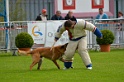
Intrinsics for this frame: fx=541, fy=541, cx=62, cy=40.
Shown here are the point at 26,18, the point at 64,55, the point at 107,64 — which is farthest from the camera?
the point at 26,18

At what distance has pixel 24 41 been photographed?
21.3 m

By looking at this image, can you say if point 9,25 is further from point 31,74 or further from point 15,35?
point 31,74

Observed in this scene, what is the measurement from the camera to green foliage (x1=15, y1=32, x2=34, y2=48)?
21.3 meters

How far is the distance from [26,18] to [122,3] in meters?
6.16

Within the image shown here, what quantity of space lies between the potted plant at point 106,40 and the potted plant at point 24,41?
2959 mm

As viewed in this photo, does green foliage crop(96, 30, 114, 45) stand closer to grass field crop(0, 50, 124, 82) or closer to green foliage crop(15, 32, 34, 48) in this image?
green foliage crop(15, 32, 34, 48)

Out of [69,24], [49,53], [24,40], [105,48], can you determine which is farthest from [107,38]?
[69,24]

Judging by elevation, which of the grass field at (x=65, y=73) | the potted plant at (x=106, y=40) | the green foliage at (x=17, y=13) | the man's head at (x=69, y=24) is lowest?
the grass field at (x=65, y=73)

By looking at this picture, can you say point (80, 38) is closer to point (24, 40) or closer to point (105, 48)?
point (24, 40)

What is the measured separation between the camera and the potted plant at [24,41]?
21.3 metres

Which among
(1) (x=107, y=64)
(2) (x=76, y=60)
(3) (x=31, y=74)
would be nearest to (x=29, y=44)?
(2) (x=76, y=60)

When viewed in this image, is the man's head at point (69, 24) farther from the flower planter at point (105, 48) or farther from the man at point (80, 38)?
the flower planter at point (105, 48)

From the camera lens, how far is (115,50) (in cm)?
2305

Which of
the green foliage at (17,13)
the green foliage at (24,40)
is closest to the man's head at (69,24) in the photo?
the green foliage at (24,40)
